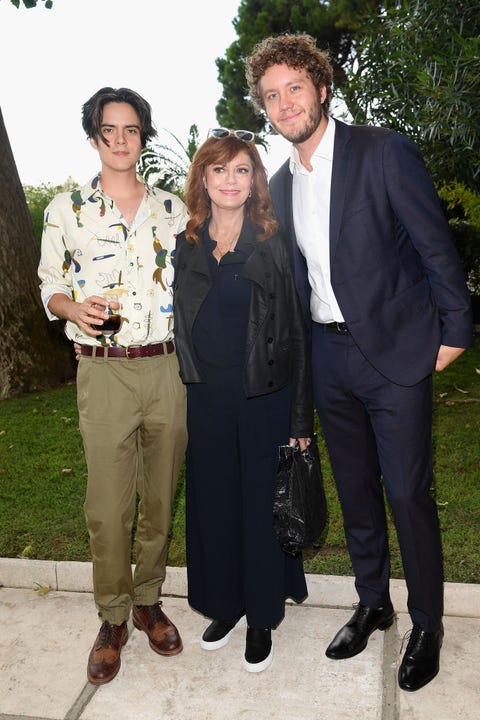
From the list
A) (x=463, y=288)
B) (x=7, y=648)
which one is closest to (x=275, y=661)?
(x=7, y=648)

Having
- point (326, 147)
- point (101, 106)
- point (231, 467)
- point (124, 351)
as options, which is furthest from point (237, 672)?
point (101, 106)

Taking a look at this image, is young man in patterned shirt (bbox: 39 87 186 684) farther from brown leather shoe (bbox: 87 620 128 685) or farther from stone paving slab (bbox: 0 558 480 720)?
stone paving slab (bbox: 0 558 480 720)

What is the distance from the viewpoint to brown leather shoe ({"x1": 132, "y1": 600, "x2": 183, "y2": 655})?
3.68 m

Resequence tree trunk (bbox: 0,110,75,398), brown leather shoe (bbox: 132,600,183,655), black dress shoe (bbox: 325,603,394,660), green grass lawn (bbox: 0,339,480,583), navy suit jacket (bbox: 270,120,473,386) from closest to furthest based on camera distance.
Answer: navy suit jacket (bbox: 270,120,473,386) < black dress shoe (bbox: 325,603,394,660) < brown leather shoe (bbox: 132,600,183,655) < green grass lawn (bbox: 0,339,480,583) < tree trunk (bbox: 0,110,75,398)

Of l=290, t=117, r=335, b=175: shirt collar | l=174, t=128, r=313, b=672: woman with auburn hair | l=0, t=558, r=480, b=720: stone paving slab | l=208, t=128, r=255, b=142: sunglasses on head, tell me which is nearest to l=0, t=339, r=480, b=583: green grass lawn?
l=0, t=558, r=480, b=720: stone paving slab

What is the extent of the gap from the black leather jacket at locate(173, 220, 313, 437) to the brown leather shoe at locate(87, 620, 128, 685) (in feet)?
4.34

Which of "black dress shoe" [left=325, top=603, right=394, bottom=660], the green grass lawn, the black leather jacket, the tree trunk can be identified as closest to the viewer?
the black leather jacket

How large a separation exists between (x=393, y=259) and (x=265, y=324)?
632 mm

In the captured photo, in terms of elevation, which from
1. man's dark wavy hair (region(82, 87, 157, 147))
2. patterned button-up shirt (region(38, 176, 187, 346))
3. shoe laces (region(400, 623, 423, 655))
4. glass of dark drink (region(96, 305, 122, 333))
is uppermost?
man's dark wavy hair (region(82, 87, 157, 147))

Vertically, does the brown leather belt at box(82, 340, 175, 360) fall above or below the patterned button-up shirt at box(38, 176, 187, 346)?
below

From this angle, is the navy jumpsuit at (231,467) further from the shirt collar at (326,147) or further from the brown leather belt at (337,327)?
the shirt collar at (326,147)

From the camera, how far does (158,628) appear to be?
3746mm

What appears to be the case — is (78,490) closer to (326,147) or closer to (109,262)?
(109,262)

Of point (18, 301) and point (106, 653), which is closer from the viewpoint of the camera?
point (106, 653)
